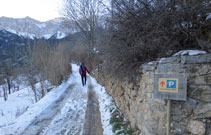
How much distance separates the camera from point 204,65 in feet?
6.09

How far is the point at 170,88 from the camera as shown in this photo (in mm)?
2045

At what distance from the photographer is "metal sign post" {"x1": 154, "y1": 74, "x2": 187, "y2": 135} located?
196 cm

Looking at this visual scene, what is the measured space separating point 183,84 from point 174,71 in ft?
1.03

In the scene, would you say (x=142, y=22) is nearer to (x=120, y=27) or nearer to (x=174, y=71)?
(x=120, y=27)

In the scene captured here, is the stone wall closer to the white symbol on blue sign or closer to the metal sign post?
the metal sign post

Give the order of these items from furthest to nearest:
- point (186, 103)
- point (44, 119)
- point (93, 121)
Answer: point (44, 119), point (93, 121), point (186, 103)

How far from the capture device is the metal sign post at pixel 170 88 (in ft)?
6.41

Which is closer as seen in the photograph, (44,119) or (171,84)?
(171,84)

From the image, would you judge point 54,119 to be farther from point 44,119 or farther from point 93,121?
point 93,121

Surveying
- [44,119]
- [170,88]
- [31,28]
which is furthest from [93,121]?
[31,28]

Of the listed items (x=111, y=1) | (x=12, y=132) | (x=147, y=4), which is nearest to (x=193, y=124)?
(x=147, y=4)

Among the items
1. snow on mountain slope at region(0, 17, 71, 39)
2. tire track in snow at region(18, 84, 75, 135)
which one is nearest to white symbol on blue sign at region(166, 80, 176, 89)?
tire track in snow at region(18, 84, 75, 135)

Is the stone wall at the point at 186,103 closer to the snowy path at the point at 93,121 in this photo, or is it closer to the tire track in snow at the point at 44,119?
the snowy path at the point at 93,121

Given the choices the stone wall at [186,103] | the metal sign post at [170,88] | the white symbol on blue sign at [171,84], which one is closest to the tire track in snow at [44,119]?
the stone wall at [186,103]
